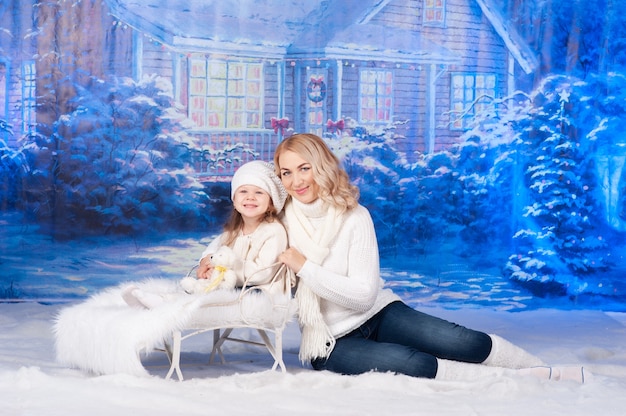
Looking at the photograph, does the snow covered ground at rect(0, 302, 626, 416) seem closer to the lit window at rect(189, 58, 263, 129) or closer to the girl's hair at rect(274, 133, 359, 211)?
the girl's hair at rect(274, 133, 359, 211)

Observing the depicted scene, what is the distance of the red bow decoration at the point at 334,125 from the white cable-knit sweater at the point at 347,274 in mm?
2621

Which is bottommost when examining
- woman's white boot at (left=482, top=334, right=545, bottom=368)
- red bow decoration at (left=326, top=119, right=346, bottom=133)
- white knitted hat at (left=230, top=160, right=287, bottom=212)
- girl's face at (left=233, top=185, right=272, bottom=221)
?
woman's white boot at (left=482, top=334, right=545, bottom=368)

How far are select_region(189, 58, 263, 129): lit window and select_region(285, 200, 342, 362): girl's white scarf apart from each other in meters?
2.65

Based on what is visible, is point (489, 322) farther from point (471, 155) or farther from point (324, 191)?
point (324, 191)

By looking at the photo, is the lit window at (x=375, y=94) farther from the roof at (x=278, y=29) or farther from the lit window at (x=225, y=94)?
the lit window at (x=225, y=94)

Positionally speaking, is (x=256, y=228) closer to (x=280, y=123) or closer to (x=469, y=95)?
(x=280, y=123)

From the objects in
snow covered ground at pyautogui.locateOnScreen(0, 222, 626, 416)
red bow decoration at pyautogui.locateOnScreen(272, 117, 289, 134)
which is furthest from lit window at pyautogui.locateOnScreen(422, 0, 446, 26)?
snow covered ground at pyautogui.locateOnScreen(0, 222, 626, 416)

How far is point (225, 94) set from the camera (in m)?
5.76

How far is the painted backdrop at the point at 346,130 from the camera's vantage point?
5.55 meters

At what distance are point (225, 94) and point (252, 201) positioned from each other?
276cm

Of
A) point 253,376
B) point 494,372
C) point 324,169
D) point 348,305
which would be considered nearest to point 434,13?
point 324,169

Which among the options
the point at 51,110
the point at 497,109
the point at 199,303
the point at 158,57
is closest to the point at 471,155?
the point at 497,109

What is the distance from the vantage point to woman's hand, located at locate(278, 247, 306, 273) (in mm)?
2987

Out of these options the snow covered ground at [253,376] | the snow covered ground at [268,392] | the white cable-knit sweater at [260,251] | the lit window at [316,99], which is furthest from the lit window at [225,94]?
the white cable-knit sweater at [260,251]
